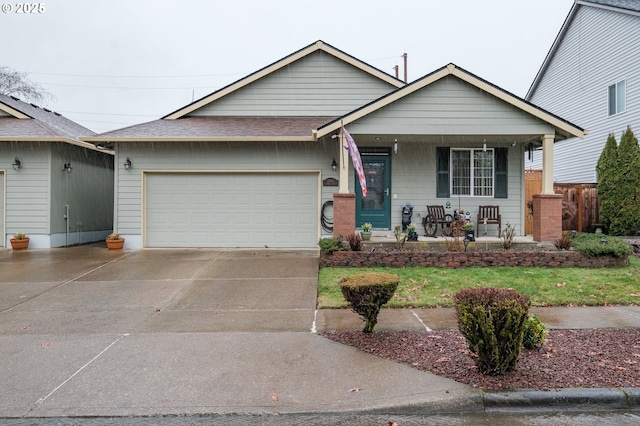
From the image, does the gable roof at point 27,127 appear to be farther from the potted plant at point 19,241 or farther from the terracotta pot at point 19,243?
the terracotta pot at point 19,243

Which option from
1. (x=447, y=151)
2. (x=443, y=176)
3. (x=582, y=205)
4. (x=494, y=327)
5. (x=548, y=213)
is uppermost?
(x=447, y=151)

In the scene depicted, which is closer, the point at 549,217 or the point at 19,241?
the point at 549,217

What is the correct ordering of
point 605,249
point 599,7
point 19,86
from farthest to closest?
point 19,86 → point 599,7 → point 605,249

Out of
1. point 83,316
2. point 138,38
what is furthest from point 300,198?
point 138,38

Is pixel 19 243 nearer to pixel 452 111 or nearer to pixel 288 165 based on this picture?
pixel 288 165

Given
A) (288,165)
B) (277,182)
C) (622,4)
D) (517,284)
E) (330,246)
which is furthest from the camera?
(622,4)

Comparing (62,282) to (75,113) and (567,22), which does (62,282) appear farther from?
(75,113)

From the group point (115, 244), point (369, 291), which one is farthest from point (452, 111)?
point (115, 244)

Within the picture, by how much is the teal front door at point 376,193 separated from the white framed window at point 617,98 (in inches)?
396

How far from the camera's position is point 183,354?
512cm

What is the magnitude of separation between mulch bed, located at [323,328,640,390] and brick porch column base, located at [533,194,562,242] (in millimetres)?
5800

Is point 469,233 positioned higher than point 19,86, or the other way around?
point 19,86

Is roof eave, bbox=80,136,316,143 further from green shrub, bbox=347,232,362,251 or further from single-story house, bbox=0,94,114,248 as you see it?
green shrub, bbox=347,232,362,251

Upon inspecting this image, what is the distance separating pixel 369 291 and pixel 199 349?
2094 mm
